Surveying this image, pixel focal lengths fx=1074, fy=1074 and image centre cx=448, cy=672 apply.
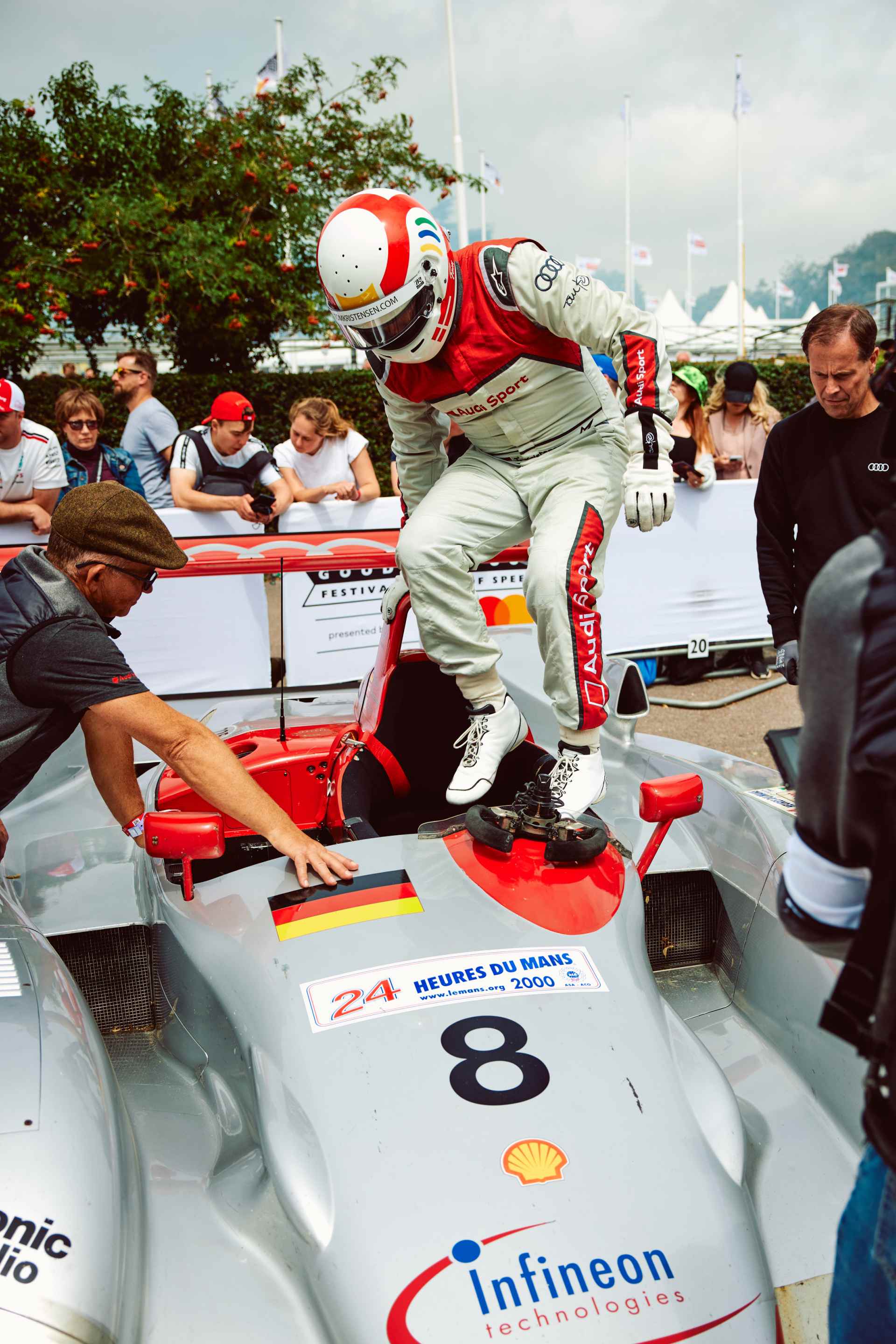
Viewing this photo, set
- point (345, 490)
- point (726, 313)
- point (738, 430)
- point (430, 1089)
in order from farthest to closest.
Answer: point (726, 313) < point (738, 430) < point (345, 490) < point (430, 1089)

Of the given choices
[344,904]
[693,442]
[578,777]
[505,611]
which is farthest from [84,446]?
[344,904]

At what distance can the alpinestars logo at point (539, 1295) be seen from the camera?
1493mm

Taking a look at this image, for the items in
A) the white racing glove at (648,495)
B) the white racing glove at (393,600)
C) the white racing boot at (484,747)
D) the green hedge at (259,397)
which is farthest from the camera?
the green hedge at (259,397)

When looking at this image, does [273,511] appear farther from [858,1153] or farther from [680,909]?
[858,1153]

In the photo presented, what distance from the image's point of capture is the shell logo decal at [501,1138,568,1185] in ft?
5.49

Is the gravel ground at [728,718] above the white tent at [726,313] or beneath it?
beneath

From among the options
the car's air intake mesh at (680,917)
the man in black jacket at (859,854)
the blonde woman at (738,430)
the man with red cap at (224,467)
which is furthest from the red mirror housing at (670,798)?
the blonde woman at (738,430)

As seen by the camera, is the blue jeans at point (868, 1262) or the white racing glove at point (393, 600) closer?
the blue jeans at point (868, 1262)

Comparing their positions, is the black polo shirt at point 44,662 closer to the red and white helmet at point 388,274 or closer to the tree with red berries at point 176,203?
the red and white helmet at point 388,274

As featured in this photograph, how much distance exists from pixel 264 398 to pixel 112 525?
35.9 feet

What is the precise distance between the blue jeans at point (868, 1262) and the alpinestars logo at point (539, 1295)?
38cm

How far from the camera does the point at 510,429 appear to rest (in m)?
2.89

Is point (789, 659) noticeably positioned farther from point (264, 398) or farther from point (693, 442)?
point (264, 398)

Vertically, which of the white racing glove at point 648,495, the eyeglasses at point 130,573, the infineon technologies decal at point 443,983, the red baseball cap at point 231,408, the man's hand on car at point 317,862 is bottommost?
the infineon technologies decal at point 443,983
